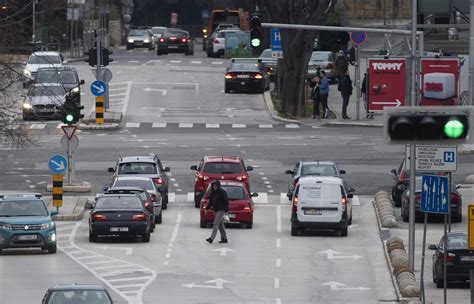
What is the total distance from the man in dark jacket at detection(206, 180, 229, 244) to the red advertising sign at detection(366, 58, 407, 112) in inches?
1012

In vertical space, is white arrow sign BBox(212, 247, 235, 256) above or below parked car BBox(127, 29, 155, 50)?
below

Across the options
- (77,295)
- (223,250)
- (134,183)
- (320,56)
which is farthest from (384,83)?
(77,295)

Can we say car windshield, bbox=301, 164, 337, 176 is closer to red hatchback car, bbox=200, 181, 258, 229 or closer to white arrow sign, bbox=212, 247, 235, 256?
red hatchback car, bbox=200, 181, 258, 229

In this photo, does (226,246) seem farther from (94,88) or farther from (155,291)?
(94,88)

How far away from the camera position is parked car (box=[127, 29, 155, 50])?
108838mm

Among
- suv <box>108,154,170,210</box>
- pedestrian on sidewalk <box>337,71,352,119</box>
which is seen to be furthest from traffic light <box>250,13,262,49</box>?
pedestrian on sidewalk <box>337,71,352,119</box>

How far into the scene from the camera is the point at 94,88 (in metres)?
61.5

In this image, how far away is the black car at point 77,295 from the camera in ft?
90.6

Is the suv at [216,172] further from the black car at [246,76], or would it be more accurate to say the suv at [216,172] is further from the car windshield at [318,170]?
the black car at [246,76]

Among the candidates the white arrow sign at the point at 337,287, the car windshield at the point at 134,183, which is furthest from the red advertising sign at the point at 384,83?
the white arrow sign at the point at 337,287

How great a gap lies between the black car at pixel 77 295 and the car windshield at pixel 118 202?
45.4ft

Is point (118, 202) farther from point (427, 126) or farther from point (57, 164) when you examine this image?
point (427, 126)

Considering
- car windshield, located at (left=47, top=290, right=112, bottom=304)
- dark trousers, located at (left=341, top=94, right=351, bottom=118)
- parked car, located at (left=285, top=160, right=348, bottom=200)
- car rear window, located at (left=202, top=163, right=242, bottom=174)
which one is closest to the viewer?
car windshield, located at (left=47, top=290, right=112, bottom=304)

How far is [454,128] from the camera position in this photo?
2095 centimetres
